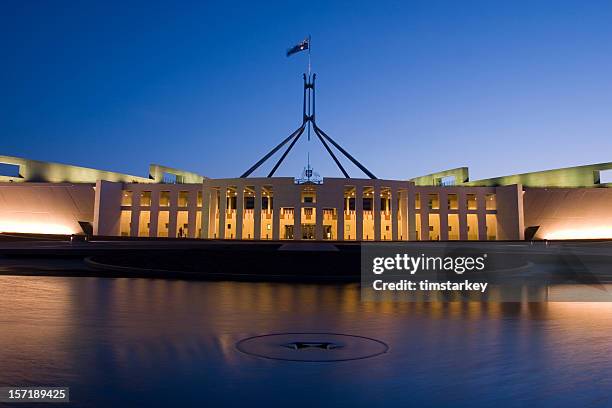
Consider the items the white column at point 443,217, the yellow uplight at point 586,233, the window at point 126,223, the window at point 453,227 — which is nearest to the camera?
the yellow uplight at point 586,233

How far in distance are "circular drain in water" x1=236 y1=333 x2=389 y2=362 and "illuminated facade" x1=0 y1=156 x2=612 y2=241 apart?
4544 cm

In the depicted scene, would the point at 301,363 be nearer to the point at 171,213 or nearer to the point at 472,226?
the point at 171,213

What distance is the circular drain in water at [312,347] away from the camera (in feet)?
19.0

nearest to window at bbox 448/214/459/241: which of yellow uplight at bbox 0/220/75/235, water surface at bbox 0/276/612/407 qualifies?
yellow uplight at bbox 0/220/75/235

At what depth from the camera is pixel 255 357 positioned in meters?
5.70

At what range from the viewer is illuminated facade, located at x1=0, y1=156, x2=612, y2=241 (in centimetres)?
5425

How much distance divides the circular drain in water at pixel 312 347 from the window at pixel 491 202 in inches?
2301

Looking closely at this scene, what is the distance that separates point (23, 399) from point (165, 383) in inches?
48.3

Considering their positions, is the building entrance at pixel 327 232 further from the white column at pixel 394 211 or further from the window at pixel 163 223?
the window at pixel 163 223

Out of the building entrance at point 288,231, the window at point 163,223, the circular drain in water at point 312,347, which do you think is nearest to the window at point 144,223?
the window at point 163,223

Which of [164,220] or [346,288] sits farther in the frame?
[164,220]

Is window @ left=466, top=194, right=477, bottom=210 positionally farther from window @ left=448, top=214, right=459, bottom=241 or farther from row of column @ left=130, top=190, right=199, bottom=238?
row of column @ left=130, top=190, right=199, bottom=238

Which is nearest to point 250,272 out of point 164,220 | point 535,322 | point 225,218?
point 535,322

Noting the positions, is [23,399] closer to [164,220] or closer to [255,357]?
[255,357]
